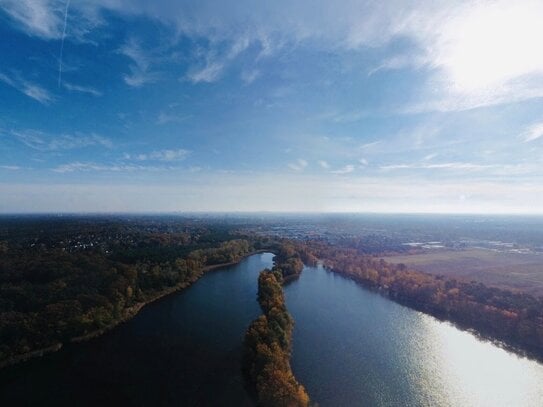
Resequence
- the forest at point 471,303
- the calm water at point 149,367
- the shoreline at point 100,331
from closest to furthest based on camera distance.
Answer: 1. the calm water at point 149,367
2. the shoreline at point 100,331
3. the forest at point 471,303

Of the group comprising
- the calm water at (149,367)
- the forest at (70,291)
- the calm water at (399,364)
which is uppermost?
the forest at (70,291)

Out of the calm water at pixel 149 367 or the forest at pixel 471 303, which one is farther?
the forest at pixel 471 303

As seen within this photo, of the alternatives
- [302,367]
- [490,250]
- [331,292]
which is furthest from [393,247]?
[302,367]

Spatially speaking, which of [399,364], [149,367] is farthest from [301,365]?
[149,367]

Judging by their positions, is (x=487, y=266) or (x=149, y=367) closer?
(x=149, y=367)

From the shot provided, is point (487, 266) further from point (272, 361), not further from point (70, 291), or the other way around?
point (70, 291)

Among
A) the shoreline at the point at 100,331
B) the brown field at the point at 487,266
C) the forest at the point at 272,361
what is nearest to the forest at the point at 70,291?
the shoreline at the point at 100,331

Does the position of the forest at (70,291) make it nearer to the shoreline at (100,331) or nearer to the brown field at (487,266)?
the shoreline at (100,331)

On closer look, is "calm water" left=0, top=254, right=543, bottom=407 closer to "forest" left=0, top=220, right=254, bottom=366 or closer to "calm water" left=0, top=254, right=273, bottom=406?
"calm water" left=0, top=254, right=273, bottom=406
